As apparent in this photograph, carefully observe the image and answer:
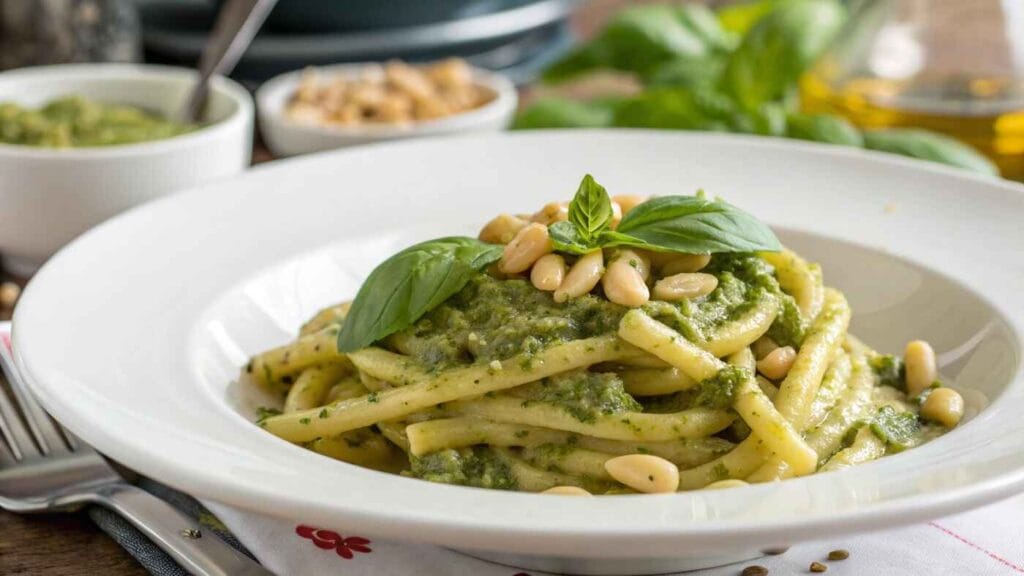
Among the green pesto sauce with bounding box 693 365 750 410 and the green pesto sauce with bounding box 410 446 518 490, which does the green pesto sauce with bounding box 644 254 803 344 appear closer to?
the green pesto sauce with bounding box 693 365 750 410

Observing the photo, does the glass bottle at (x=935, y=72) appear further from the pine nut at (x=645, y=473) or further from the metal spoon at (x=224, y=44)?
the pine nut at (x=645, y=473)

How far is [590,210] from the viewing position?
248cm

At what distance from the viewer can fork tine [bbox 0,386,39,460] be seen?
2611 millimetres

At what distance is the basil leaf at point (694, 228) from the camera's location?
2.41 meters

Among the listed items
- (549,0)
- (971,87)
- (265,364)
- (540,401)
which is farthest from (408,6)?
(540,401)

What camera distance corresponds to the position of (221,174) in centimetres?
418

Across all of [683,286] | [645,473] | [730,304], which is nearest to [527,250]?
[683,286]

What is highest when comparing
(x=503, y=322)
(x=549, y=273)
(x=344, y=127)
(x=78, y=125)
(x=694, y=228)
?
(x=694, y=228)

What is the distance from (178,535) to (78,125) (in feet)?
7.95

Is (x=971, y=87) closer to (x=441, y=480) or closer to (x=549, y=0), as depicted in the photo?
(x=549, y=0)

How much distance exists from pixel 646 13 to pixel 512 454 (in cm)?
331

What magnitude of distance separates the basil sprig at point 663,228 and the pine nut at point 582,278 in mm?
28

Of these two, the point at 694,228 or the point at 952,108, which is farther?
the point at 952,108

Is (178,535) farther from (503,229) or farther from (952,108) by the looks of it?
(952,108)
